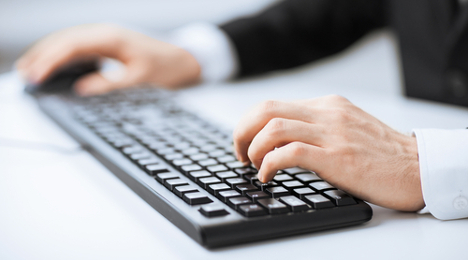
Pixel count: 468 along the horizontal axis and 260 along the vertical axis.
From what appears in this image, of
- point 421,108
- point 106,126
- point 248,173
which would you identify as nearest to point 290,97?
point 421,108

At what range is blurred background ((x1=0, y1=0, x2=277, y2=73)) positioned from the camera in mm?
1817

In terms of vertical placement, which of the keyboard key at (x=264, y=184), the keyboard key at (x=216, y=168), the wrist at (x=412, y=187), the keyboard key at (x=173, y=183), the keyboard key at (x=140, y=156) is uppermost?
the keyboard key at (x=140, y=156)

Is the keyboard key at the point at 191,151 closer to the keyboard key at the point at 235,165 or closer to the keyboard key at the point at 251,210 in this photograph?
the keyboard key at the point at 235,165

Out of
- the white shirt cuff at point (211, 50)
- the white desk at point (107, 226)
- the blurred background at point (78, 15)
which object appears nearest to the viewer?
the white desk at point (107, 226)

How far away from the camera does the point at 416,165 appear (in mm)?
422

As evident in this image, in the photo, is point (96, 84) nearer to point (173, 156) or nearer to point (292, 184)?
point (173, 156)

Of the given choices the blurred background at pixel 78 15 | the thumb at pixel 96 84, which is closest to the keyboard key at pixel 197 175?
the thumb at pixel 96 84

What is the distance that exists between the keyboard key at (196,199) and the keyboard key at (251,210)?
0.03m

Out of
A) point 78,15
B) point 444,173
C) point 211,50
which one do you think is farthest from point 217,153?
point 78,15

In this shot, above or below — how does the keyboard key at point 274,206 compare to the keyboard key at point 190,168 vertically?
below

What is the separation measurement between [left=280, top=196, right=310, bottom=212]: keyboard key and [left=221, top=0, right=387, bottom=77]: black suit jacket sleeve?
809 millimetres

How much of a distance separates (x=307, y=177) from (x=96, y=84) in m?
0.64

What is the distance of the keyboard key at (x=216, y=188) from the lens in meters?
0.40

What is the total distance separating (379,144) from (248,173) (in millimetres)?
123
